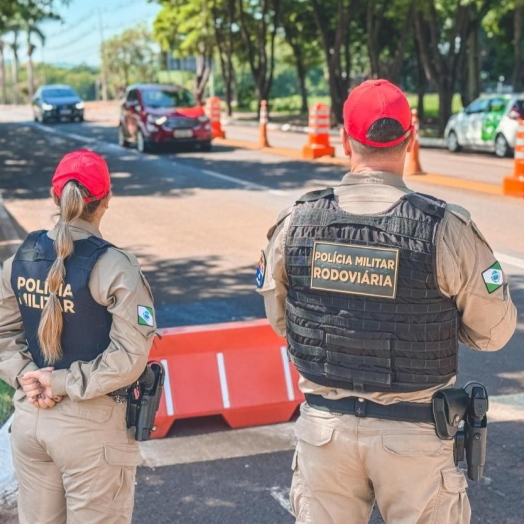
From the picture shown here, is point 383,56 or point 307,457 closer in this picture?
point 307,457

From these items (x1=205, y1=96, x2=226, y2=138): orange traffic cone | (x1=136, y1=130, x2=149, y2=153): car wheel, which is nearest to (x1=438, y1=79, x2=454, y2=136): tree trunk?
(x1=205, y1=96, x2=226, y2=138): orange traffic cone

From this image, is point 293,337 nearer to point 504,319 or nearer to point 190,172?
point 504,319

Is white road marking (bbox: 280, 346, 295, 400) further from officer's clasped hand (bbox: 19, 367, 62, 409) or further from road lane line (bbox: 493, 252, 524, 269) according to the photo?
road lane line (bbox: 493, 252, 524, 269)

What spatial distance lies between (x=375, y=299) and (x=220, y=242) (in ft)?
27.2

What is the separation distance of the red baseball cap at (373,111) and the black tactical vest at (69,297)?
3.07ft

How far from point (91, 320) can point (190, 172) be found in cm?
1495

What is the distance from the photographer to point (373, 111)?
2631 mm

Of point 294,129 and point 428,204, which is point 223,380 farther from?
point 294,129

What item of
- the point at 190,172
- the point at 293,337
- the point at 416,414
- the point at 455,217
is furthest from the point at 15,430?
the point at 190,172

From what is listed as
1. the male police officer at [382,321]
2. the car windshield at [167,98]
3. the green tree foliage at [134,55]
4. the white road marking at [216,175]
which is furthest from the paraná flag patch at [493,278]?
the green tree foliage at [134,55]

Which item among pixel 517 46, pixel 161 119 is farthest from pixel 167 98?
pixel 517 46

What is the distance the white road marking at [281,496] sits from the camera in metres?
4.32

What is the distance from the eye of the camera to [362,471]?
105 inches

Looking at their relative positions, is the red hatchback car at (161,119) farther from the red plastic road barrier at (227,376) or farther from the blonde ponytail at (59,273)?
the blonde ponytail at (59,273)
